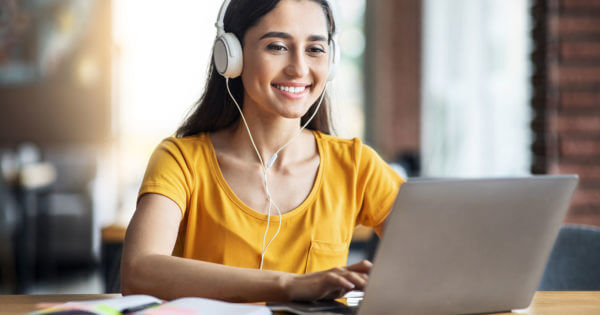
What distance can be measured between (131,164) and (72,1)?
1.71 metres

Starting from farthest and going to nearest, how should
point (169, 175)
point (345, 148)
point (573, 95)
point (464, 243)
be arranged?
point (573, 95) → point (345, 148) → point (169, 175) → point (464, 243)

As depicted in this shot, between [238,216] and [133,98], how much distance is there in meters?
5.50

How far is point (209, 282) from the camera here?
106 cm

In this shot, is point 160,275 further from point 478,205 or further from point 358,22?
point 358,22

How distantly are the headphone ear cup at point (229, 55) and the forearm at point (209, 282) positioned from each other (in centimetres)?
44

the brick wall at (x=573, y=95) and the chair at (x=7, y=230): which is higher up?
the brick wall at (x=573, y=95)

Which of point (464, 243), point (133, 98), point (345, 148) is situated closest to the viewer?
point (464, 243)

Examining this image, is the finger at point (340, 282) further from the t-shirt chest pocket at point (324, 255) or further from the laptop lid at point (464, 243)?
the t-shirt chest pocket at point (324, 255)

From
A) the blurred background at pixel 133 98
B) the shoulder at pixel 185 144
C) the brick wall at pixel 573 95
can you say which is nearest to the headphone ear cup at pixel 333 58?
the shoulder at pixel 185 144

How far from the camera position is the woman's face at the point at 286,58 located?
133 cm

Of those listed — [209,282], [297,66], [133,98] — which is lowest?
[209,282]

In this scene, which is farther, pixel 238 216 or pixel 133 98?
pixel 133 98

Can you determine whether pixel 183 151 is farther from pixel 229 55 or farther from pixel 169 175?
pixel 229 55

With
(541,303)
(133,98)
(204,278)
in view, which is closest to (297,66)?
(204,278)
